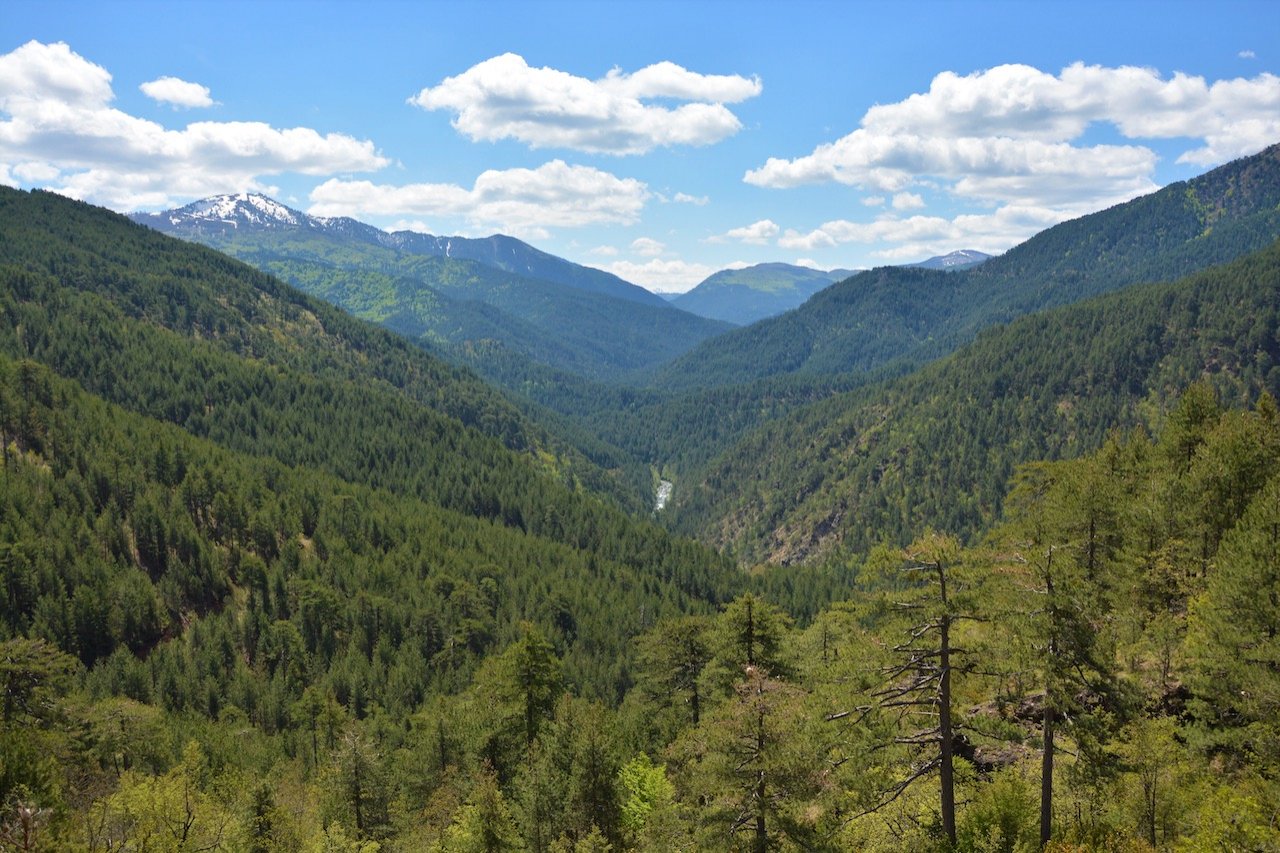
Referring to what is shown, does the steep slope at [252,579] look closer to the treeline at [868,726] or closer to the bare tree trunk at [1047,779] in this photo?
the treeline at [868,726]

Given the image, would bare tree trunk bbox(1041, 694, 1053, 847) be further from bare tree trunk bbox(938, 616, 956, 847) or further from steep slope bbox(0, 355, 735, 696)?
steep slope bbox(0, 355, 735, 696)

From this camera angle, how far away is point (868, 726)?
23.8m

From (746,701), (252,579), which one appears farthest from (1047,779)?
(252,579)

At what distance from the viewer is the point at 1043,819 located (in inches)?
941

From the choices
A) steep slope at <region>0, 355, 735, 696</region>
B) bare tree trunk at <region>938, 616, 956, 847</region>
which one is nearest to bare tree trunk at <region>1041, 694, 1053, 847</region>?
bare tree trunk at <region>938, 616, 956, 847</region>

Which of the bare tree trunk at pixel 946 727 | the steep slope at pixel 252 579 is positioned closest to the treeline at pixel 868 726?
the bare tree trunk at pixel 946 727

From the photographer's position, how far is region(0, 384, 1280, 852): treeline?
22.2 m

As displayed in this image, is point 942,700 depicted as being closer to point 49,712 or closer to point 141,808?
point 141,808

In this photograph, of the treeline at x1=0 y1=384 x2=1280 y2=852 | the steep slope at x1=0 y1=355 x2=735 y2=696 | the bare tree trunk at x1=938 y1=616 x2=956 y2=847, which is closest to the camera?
the bare tree trunk at x1=938 y1=616 x2=956 y2=847

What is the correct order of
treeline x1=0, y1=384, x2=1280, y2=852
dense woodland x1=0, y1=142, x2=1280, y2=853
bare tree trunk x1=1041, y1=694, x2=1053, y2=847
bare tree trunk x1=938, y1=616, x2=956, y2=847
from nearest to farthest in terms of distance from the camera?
bare tree trunk x1=938, y1=616, x2=956, y2=847 < treeline x1=0, y1=384, x2=1280, y2=852 < dense woodland x1=0, y1=142, x2=1280, y2=853 < bare tree trunk x1=1041, y1=694, x2=1053, y2=847

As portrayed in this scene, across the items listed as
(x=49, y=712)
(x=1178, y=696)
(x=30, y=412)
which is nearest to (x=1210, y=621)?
(x=1178, y=696)

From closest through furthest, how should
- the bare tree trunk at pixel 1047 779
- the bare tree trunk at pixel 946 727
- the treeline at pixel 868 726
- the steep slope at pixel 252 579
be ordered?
the bare tree trunk at pixel 946 727 → the treeline at pixel 868 726 → the bare tree trunk at pixel 1047 779 → the steep slope at pixel 252 579

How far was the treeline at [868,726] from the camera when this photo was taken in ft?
72.7

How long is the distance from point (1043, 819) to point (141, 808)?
46214mm
